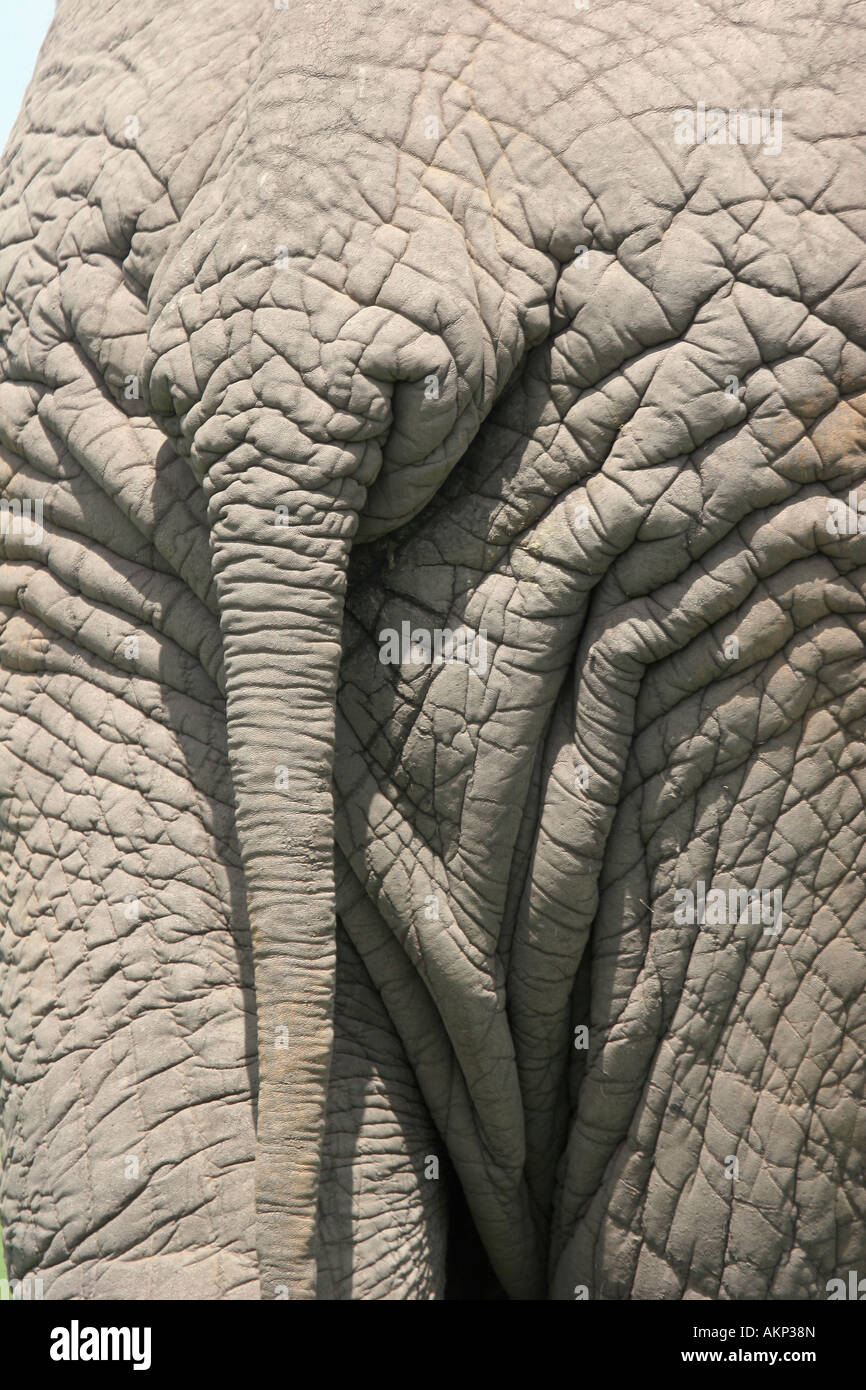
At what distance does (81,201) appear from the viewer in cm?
384

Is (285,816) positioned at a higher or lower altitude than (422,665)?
lower

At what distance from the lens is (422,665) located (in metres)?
3.61

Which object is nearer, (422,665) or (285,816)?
(285,816)

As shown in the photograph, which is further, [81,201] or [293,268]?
[81,201]

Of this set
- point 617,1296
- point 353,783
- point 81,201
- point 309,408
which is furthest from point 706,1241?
point 81,201

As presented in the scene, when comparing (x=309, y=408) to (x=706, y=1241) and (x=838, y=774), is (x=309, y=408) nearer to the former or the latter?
(x=838, y=774)

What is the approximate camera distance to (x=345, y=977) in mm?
3807

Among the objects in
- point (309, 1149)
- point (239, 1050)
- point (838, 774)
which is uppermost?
point (838, 774)

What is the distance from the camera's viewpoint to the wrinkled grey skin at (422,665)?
11.0 ft

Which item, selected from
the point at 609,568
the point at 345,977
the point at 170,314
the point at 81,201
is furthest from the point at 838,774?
the point at 81,201

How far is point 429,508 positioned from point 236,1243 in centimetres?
168

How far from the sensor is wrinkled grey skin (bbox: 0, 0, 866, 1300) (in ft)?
11.0

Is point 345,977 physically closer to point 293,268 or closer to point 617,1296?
point 617,1296

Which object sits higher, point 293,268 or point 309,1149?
point 293,268
